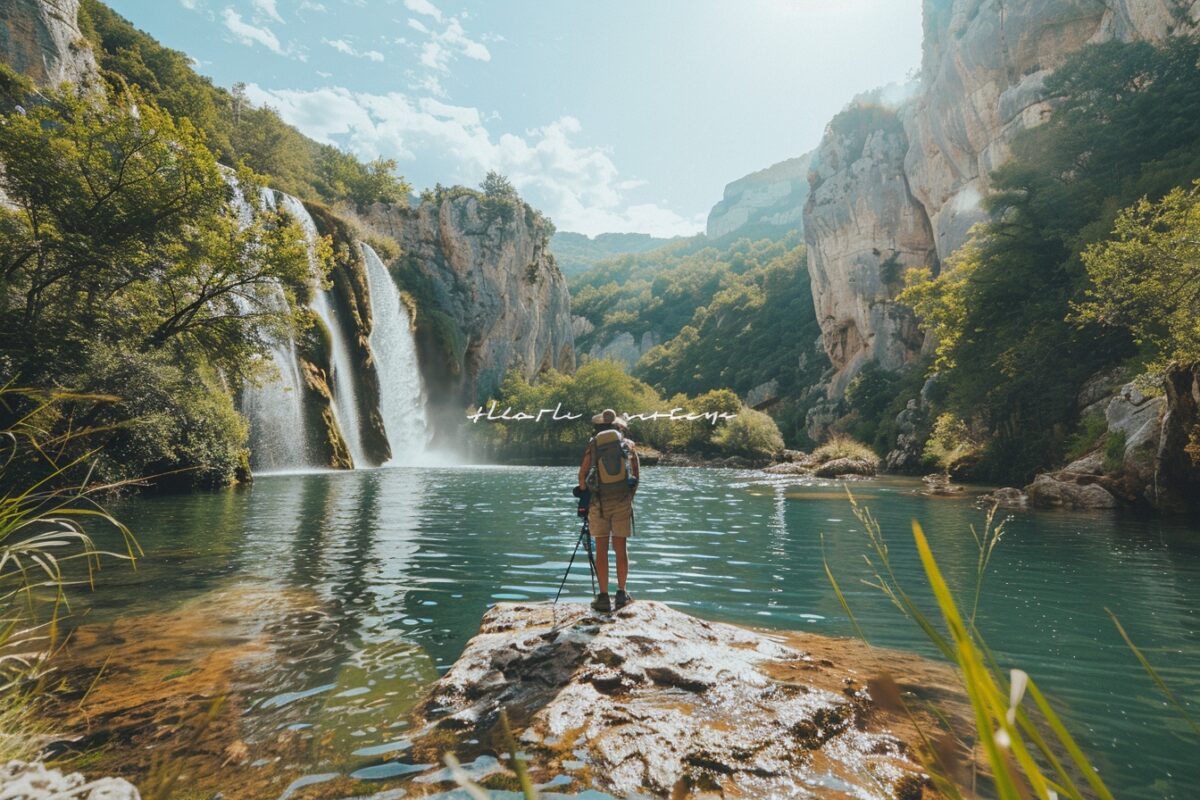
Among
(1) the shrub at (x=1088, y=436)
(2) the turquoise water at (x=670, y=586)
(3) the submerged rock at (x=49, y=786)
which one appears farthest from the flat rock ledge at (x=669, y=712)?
(1) the shrub at (x=1088, y=436)

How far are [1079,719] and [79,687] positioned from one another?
7.34 metres

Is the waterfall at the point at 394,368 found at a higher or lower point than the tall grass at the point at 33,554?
higher

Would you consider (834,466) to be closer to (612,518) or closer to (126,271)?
(612,518)

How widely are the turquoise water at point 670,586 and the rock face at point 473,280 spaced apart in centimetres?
4560

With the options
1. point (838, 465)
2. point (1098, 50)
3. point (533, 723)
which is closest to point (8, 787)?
point (533, 723)

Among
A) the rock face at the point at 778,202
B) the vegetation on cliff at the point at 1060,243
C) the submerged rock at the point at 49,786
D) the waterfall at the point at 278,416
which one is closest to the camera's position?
the submerged rock at the point at 49,786

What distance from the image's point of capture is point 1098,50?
1077 inches

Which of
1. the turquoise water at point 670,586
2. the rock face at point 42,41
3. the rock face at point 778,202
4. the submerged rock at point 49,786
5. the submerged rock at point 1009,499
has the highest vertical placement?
the rock face at point 778,202

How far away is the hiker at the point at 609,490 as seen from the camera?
21.0ft

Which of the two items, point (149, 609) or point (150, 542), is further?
point (150, 542)

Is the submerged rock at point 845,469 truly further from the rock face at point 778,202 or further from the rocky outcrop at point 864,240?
the rock face at point 778,202

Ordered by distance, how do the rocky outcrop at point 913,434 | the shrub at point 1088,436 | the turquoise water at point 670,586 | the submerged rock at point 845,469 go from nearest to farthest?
the turquoise water at point 670,586
the shrub at point 1088,436
the submerged rock at point 845,469
the rocky outcrop at point 913,434

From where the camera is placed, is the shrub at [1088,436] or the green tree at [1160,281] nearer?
the green tree at [1160,281]

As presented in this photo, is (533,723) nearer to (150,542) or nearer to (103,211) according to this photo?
(150,542)
